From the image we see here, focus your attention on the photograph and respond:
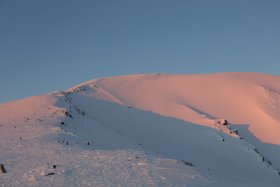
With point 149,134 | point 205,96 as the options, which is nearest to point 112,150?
point 149,134

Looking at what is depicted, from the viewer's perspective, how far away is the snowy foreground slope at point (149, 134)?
47.8 feet

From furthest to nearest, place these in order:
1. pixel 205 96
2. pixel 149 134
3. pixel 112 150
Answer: pixel 205 96
pixel 149 134
pixel 112 150

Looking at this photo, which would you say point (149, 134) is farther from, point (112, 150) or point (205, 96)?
point (205, 96)

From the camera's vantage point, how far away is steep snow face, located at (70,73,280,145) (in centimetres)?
4056

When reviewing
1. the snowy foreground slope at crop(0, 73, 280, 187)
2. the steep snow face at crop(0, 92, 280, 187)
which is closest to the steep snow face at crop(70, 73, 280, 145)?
the snowy foreground slope at crop(0, 73, 280, 187)

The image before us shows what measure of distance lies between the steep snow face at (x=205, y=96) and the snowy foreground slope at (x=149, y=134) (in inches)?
4.7

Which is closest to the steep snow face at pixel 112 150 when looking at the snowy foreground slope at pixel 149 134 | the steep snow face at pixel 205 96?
the snowy foreground slope at pixel 149 134

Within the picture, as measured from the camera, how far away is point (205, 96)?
4684 cm

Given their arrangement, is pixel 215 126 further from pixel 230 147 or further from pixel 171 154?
pixel 171 154

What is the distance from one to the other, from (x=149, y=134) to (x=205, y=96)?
17344mm

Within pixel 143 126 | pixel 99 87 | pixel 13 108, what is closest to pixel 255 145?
pixel 143 126

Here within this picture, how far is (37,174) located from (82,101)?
875 inches

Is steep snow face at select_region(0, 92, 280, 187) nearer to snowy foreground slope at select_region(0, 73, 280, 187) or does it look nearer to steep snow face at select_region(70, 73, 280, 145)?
snowy foreground slope at select_region(0, 73, 280, 187)

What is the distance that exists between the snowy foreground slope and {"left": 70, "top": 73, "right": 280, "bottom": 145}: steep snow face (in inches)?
4.7
